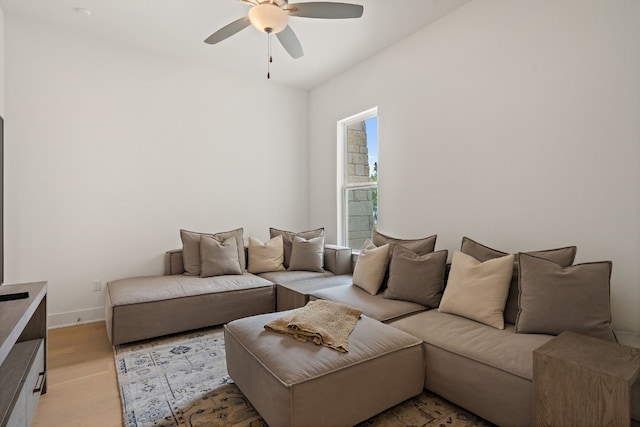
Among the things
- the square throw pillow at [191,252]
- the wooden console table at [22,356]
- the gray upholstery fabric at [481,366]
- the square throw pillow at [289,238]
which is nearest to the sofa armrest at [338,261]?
the square throw pillow at [289,238]

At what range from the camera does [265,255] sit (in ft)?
12.7

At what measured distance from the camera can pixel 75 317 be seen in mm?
3262

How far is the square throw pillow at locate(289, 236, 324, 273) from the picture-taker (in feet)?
12.5

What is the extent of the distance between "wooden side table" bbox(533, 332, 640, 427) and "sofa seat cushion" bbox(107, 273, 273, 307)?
7.90ft

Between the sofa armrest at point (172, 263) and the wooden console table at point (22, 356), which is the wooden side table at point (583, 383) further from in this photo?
the sofa armrest at point (172, 263)

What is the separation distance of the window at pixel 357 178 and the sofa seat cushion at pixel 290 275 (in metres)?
0.73

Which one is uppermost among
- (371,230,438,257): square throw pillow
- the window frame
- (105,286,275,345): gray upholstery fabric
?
the window frame

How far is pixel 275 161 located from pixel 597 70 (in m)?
3.43

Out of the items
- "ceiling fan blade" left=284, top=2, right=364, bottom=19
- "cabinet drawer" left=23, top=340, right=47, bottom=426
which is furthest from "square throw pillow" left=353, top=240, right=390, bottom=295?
"cabinet drawer" left=23, top=340, right=47, bottom=426

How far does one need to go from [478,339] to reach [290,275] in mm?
2124

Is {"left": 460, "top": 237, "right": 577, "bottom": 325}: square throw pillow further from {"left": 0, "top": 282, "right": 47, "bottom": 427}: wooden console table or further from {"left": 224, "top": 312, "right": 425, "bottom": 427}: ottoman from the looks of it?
{"left": 0, "top": 282, "right": 47, "bottom": 427}: wooden console table

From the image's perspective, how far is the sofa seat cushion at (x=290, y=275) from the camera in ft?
11.4

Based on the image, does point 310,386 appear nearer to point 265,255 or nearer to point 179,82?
point 265,255

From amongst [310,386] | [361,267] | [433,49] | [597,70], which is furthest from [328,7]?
[310,386]
